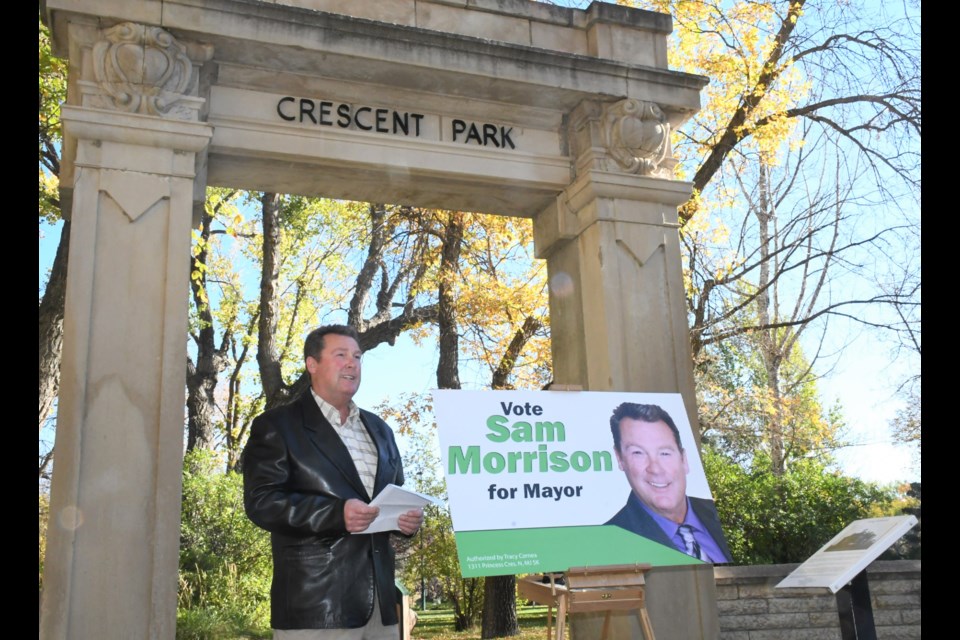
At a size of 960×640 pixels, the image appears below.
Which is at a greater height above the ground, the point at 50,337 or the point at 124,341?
the point at 50,337

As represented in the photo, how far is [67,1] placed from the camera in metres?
5.73

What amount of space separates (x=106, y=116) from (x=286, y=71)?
1.42 m

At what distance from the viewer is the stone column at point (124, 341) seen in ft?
16.6

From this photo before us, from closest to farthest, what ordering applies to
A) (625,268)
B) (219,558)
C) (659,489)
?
(659,489) → (625,268) → (219,558)

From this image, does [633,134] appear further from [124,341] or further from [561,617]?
[124,341]

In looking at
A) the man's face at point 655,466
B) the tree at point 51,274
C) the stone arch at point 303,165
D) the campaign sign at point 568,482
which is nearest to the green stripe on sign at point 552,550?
the campaign sign at point 568,482

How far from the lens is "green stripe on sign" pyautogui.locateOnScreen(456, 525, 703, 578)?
432cm

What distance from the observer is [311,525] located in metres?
4.41

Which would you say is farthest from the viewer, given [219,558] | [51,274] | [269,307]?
[269,307]

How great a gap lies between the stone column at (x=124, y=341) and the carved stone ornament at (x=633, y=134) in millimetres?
3332

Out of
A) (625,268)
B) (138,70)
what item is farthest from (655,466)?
(138,70)

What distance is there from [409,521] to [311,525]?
52cm

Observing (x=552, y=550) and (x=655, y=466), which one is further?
(x=655, y=466)

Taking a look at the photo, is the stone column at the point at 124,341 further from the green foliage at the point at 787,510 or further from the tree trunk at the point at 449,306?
the tree trunk at the point at 449,306
